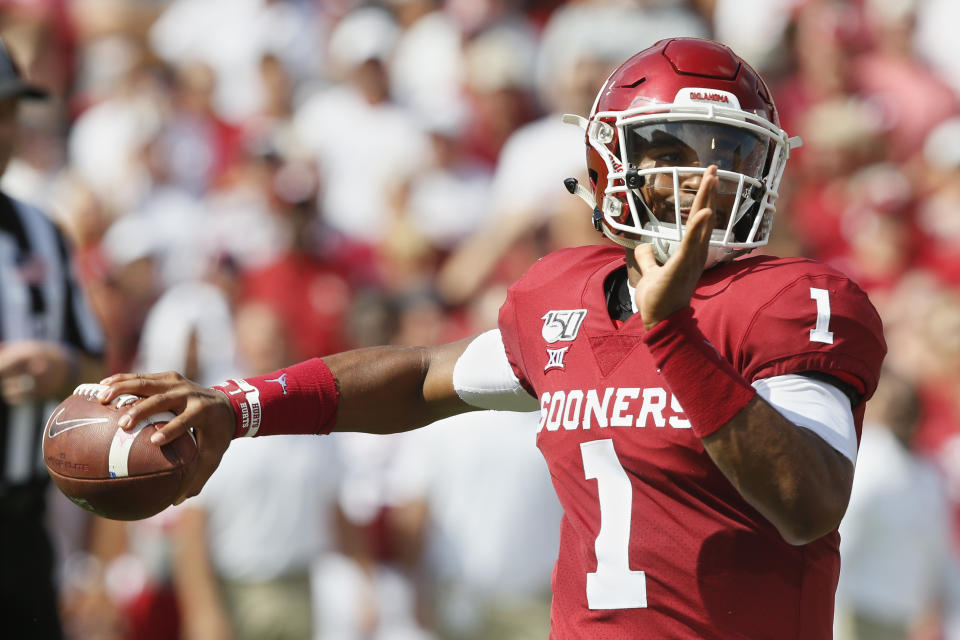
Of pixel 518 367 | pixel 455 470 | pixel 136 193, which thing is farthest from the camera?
pixel 136 193

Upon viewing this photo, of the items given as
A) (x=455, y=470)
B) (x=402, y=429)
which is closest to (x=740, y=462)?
(x=402, y=429)

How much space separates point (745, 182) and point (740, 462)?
2.15 ft

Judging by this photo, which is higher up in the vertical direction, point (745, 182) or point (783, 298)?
point (745, 182)

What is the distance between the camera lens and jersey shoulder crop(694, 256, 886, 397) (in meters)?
2.47

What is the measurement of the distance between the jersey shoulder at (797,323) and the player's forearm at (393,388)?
0.81 m

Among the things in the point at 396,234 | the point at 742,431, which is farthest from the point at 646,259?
the point at 396,234

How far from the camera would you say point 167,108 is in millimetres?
8742

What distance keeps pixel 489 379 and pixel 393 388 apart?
0.23 metres

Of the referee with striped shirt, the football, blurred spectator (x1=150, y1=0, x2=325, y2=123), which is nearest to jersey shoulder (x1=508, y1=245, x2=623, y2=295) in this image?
the football

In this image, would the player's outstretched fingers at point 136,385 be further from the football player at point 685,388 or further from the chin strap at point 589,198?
the chin strap at point 589,198

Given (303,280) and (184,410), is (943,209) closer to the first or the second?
(303,280)

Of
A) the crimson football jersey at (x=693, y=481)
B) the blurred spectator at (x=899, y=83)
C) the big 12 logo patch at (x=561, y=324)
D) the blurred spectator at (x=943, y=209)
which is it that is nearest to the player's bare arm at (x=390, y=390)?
the big 12 logo patch at (x=561, y=324)

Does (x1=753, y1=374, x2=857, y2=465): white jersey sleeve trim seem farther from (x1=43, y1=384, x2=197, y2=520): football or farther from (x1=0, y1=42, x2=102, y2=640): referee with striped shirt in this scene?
(x1=0, y1=42, x2=102, y2=640): referee with striped shirt

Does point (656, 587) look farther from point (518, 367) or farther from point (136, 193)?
point (136, 193)
